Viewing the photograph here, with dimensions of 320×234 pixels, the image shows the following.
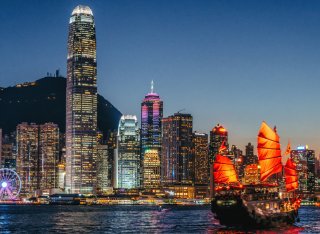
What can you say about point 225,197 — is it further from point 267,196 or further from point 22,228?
point 22,228

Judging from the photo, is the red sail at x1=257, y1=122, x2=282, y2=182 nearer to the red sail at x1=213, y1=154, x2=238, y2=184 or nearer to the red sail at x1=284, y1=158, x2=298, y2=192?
the red sail at x1=284, y1=158, x2=298, y2=192

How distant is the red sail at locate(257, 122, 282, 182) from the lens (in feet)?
353

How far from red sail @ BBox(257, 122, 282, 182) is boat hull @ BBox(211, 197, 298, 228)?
17.0 m

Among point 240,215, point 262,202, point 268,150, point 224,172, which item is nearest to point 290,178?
point 224,172

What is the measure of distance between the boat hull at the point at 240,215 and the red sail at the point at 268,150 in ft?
55.7

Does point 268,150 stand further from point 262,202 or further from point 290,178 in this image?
point 262,202

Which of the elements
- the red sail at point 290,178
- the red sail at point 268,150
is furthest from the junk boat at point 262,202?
the red sail at point 290,178

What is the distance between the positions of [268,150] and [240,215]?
2341cm

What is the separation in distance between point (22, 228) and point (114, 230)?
51.3ft

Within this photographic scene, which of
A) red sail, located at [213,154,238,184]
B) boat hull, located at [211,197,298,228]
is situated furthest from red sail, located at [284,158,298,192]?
boat hull, located at [211,197,298,228]

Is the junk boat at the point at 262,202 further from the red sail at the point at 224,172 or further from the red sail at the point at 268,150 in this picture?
the red sail at the point at 224,172

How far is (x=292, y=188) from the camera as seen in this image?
386 feet

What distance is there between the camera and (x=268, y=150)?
10806cm

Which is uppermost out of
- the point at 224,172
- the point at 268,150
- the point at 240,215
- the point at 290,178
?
the point at 268,150
